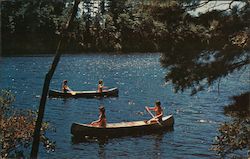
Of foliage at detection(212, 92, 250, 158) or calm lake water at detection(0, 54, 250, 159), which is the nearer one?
foliage at detection(212, 92, 250, 158)

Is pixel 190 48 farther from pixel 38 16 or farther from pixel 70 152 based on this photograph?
pixel 70 152

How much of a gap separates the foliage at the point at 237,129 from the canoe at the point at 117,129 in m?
9.66

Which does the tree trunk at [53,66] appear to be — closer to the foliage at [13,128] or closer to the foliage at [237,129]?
the foliage at [13,128]

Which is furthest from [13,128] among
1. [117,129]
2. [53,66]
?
[117,129]

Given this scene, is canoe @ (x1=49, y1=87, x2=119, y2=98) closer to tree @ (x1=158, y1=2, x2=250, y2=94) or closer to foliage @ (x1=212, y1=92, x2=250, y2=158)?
foliage @ (x1=212, y1=92, x2=250, y2=158)

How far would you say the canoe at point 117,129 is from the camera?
1806 centimetres

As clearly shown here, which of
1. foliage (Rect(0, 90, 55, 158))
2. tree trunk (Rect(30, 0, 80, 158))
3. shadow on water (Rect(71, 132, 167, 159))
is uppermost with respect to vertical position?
tree trunk (Rect(30, 0, 80, 158))

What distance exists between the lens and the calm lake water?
1631 cm

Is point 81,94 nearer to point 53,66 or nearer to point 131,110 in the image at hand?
point 131,110

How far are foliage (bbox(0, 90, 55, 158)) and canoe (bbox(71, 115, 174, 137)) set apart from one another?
27.4 feet

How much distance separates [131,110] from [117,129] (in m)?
7.06

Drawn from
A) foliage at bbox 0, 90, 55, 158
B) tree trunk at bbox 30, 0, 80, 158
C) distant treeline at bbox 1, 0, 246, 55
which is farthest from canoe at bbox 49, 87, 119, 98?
distant treeline at bbox 1, 0, 246, 55

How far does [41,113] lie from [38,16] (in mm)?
1810

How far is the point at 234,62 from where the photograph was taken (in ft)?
23.2
